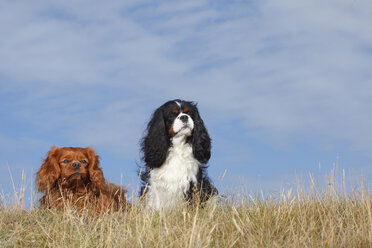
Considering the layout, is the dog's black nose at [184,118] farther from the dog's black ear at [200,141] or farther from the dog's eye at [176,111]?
the dog's black ear at [200,141]

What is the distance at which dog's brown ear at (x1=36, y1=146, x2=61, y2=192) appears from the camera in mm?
7195

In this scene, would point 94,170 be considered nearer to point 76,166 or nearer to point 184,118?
point 76,166

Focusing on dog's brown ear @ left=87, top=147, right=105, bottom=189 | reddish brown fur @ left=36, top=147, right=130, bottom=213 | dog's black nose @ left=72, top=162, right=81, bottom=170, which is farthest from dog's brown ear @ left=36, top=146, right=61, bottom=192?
dog's brown ear @ left=87, top=147, right=105, bottom=189

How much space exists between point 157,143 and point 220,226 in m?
2.33

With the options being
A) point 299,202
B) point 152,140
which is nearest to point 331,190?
point 299,202

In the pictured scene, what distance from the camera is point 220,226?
579cm

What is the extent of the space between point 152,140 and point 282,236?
3.02m

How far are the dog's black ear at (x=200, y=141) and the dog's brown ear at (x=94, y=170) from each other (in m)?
1.44

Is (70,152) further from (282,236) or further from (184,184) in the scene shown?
(282,236)

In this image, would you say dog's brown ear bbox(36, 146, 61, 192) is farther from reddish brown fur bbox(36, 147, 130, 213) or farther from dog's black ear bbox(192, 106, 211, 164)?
dog's black ear bbox(192, 106, 211, 164)

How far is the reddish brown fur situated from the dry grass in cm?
22

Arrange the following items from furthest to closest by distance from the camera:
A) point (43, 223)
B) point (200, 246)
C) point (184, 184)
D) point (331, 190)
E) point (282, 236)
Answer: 1. point (184, 184)
2. point (331, 190)
3. point (43, 223)
4. point (282, 236)
5. point (200, 246)

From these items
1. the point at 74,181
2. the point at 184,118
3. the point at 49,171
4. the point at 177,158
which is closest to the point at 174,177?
the point at 177,158

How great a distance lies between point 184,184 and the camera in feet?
24.8
